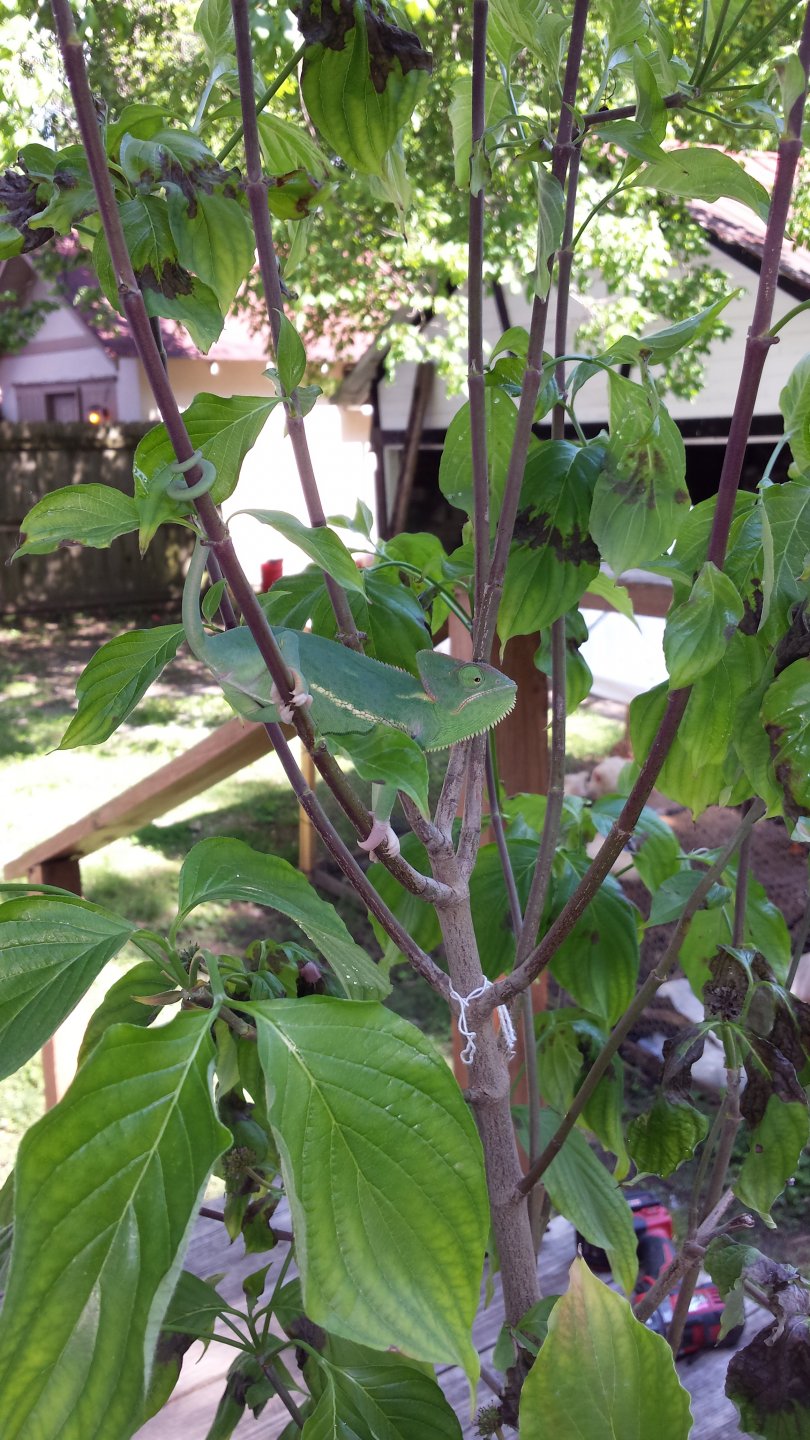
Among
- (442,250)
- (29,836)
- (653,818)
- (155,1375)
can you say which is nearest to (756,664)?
(653,818)

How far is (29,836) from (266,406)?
4.28 m

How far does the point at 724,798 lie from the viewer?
86cm

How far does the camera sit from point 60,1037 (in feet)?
5.78

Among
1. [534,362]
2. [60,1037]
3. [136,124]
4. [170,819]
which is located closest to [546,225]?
[534,362]

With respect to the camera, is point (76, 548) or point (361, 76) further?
point (76, 548)

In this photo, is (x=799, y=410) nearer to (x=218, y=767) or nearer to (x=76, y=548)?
(x=218, y=767)

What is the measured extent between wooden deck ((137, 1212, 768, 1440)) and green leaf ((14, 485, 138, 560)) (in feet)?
3.00

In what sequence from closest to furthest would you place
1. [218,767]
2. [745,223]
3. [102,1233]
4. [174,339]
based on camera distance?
[102,1233] < [218,767] < [745,223] < [174,339]

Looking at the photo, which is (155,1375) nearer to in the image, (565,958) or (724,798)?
(565,958)

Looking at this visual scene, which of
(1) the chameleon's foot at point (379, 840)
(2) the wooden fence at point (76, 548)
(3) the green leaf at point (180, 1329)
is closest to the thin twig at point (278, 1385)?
(3) the green leaf at point (180, 1329)

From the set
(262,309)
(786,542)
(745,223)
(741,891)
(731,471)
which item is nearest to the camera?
(731,471)

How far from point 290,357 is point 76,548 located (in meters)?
10.4

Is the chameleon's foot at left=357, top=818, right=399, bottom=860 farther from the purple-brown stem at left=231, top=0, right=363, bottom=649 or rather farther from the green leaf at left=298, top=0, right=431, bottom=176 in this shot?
the green leaf at left=298, top=0, right=431, bottom=176

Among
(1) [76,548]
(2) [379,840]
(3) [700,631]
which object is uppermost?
(3) [700,631]
